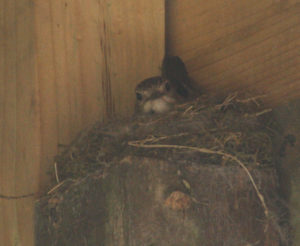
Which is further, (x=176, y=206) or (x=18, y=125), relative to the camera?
(x=18, y=125)

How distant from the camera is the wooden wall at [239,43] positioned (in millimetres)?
2215

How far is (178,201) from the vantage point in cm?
182

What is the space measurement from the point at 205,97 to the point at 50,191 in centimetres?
86

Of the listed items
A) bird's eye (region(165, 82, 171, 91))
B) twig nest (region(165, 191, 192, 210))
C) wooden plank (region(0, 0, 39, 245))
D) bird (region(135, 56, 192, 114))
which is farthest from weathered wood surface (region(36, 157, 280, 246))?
bird's eye (region(165, 82, 171, 91))

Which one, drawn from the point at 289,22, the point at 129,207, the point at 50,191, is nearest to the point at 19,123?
the point at 50,191

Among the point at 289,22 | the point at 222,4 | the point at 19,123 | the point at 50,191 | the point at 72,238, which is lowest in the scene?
the point at 72,238

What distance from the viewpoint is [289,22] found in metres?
2.22

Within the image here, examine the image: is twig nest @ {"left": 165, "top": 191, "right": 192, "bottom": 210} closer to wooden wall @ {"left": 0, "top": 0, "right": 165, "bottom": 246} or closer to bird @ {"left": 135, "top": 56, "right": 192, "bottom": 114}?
wooden wall @ {"left": 0, "top": 0, "right": 165, "bottom": 246}

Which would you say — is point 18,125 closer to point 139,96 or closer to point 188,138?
point 188,138

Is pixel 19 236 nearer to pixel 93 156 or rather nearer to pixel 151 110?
pixel 93 156

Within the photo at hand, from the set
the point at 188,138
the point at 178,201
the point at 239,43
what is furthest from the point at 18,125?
the point at 239,43

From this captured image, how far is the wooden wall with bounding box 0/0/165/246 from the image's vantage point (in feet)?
7.40

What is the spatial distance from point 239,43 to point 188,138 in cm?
55

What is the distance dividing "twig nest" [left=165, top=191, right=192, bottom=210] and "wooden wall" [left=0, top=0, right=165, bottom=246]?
2.13 feet
